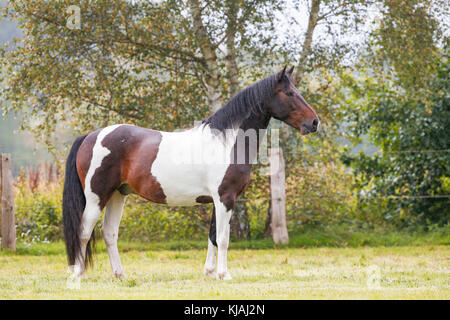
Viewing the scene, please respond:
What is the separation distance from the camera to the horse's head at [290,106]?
17.6 feet

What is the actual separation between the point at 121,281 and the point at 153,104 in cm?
435

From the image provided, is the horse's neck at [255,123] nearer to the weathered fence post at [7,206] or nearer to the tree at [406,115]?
the tree at [406,115]

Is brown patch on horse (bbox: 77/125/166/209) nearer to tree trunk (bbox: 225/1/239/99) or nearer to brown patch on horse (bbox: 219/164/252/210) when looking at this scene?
brown patch on horse (bbox: 219/164/252/210)

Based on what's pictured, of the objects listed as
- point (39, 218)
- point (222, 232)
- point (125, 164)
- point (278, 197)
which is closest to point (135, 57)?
point (278, 197)

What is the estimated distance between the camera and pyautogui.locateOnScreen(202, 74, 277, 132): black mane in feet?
17.6

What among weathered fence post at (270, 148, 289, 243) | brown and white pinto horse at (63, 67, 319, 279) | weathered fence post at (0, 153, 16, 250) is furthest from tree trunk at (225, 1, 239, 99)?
weathered fence post at (0, 153, 16, 250)

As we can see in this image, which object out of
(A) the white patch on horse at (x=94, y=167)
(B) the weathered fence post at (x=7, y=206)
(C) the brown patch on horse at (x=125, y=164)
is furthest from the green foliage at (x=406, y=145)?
(B) the weathered fence post at (x=7, y=206)

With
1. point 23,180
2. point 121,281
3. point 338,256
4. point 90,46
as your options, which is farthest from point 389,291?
point 23,180

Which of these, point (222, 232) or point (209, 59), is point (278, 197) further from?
point (222, 232)

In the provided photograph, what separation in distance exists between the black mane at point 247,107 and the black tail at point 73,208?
1.50 meters

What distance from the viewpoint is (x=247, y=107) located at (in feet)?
17.7

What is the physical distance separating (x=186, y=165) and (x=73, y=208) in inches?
48.0

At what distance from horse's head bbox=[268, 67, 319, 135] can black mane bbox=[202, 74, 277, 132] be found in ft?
0.23

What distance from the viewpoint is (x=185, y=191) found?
538 cm
